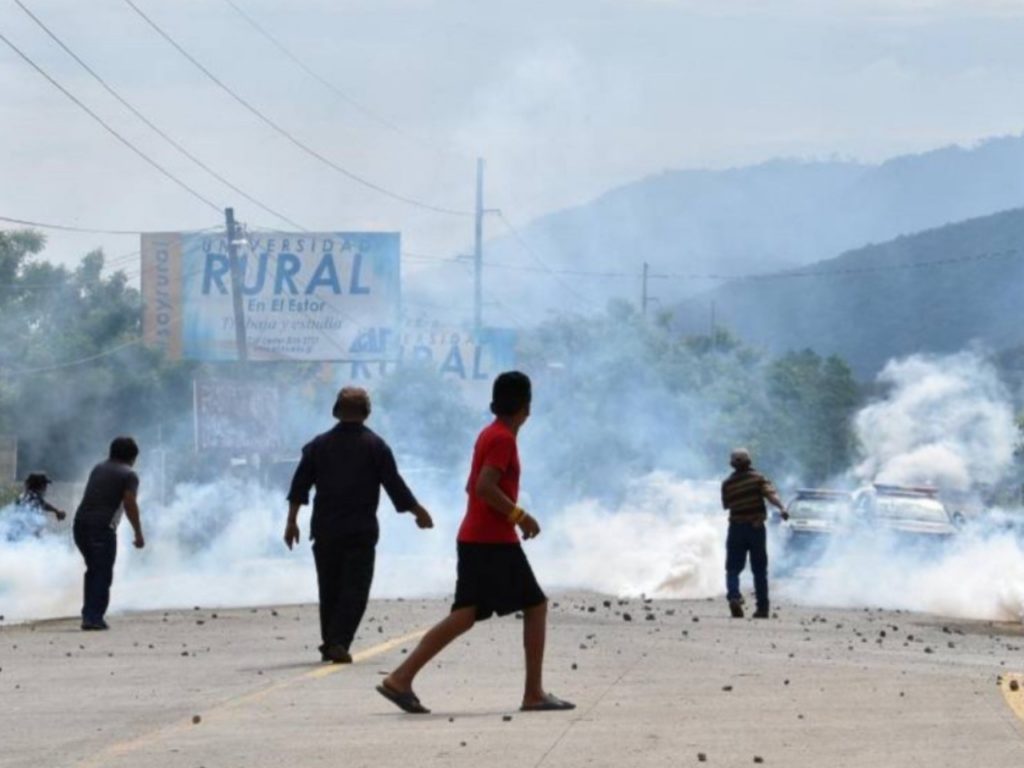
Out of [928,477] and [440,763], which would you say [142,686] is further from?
[928,477]

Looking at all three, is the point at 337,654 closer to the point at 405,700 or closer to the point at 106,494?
the point at 405,700

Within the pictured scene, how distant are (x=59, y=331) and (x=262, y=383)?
8.40 metres

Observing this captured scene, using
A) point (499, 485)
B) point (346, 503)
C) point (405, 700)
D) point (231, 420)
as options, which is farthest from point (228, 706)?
point (231, 420)

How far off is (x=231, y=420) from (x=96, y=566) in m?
33.9

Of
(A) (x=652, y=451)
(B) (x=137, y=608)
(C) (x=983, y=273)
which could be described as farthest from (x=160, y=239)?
(C) (x=983, y=273)

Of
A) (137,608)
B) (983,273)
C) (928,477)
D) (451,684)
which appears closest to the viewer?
(451,684)

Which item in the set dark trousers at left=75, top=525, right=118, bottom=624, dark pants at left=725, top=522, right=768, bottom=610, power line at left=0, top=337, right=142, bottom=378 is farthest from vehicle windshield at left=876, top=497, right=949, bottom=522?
power line at left=0, top=337, right=142, bottom=378

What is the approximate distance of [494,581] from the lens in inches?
527

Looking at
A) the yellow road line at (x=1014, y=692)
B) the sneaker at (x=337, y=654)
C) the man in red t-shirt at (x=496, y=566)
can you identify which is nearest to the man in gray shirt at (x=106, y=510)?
the sneaker at (x=337, y=654)

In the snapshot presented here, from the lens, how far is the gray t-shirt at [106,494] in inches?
882

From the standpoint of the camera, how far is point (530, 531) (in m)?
13.2

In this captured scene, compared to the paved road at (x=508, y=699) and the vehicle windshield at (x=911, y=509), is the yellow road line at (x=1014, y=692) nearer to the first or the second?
the paved road at (x=508, y=699)

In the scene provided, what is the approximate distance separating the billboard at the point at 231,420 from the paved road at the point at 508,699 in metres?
33.4

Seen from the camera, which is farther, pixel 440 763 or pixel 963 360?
pixel 963 360
